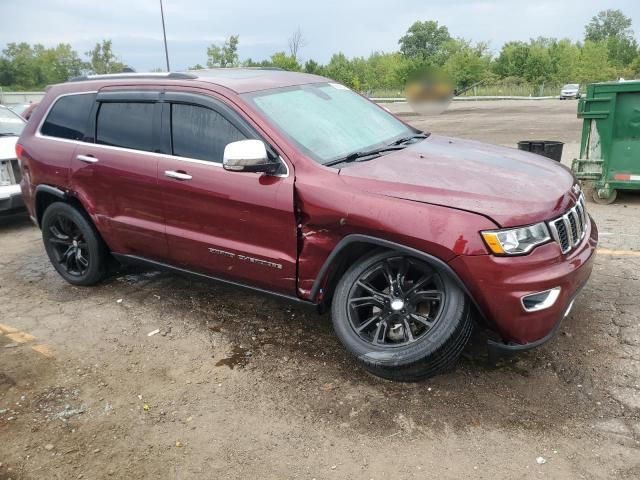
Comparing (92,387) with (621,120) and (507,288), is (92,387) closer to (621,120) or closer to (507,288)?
(507,288)

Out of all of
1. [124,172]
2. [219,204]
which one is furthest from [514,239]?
[124,172]

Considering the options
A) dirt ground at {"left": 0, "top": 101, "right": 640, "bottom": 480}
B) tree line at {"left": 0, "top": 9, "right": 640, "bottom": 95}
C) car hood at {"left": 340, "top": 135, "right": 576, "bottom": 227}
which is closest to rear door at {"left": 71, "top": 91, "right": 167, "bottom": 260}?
dirt ground at {"left": 0, "top": 101, "right": 640, "bottom": 480}

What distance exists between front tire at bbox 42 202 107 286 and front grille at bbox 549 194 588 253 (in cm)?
355

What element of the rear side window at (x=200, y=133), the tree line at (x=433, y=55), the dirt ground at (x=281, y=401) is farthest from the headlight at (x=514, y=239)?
the tree line at (x=433, y=55)

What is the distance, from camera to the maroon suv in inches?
114

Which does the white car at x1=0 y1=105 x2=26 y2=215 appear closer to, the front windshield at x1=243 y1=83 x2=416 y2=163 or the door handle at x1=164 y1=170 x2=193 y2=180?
the door handle at x1=164 y1=170 x2=193 y2=180

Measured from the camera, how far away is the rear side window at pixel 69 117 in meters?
4.46

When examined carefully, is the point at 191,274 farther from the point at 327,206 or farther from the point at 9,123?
the point at 9,123

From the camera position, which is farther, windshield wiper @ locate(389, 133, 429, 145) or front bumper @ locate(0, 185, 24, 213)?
front bumper @ locate(0, 185, 24, 213)

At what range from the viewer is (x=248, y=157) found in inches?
129

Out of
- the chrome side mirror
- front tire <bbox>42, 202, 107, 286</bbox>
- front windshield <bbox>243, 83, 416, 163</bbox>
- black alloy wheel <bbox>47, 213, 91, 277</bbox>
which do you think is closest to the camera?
the chrome side mirror

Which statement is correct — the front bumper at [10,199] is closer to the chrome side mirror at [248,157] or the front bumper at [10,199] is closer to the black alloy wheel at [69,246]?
the black alloy wheel at [69,246]

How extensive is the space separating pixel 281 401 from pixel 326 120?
1.89 meters

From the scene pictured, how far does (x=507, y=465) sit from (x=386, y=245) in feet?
4.06
